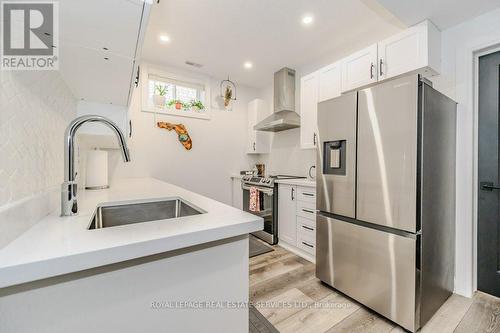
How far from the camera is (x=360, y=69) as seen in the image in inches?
89.9

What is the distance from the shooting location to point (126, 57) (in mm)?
954

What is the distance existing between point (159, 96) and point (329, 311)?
3371mm

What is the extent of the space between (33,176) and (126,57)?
0.60m

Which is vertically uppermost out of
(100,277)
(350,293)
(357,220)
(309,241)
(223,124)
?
(223,124)

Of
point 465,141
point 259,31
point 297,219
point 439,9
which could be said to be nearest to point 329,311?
point 297,219

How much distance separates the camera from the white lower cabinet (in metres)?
2.51

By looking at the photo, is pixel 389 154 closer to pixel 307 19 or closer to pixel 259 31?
pixel 307 19

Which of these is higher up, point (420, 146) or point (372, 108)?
point (372, 108)

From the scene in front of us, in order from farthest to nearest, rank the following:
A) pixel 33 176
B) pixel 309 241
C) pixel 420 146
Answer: pixel 309 241
pixel 420 146
pixel 33 176

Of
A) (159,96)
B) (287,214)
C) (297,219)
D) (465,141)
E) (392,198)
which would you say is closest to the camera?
(392,198)

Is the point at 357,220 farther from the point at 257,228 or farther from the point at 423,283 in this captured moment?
the point at 257,228

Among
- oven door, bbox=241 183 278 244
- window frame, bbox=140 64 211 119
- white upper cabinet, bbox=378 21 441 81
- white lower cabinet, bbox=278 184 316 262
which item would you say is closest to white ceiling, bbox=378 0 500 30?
white upper cabinet, bbox=378 21 441 81

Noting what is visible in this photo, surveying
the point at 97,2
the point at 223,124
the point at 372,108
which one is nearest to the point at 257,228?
the point at 97,2

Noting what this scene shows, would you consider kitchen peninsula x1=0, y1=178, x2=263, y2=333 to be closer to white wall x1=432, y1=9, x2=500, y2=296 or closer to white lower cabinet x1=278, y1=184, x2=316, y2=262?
white lower cabinet x1=278, y1=184, x2=316, y2=262
